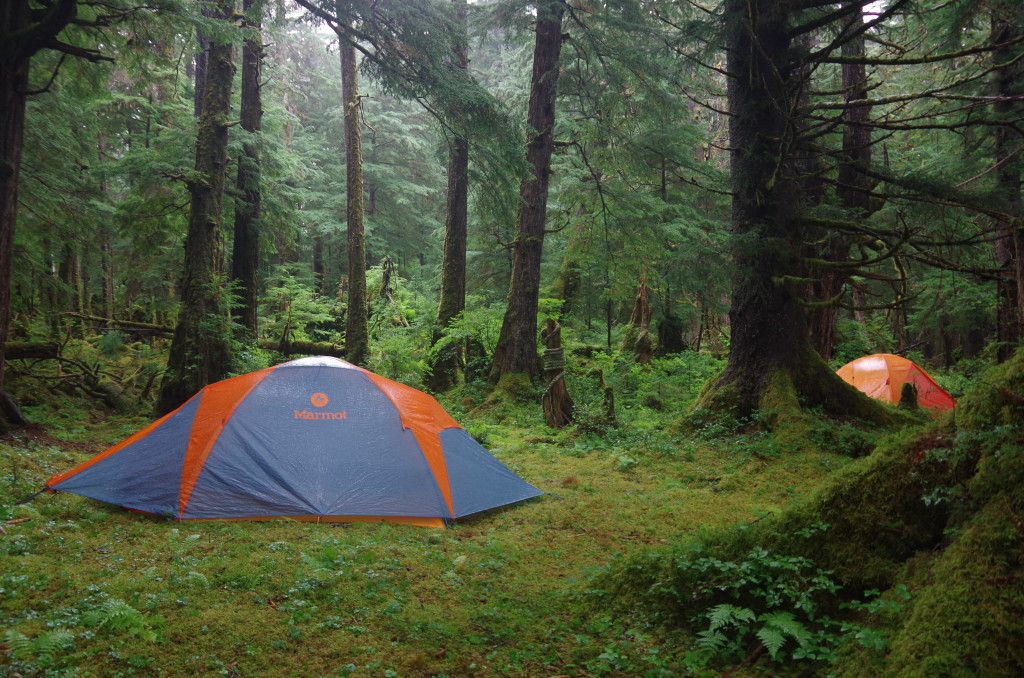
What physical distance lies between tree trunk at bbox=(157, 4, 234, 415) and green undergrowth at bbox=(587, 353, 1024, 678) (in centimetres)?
774

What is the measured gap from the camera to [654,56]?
401 inches

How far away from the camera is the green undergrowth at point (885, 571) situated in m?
2.13

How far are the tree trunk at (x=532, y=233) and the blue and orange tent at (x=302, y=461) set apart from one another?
16.8 ft

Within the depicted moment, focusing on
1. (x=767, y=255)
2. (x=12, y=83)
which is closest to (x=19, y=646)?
(x=12, y=83)

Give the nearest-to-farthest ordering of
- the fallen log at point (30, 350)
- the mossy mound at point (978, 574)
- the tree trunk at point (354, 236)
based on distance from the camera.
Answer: the mossy mound at point (978, 574) < the fallen log at point (30, 350) < the tree trunk at point (354, 236)

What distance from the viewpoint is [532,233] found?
11.2 m

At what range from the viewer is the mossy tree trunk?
Answer: 23.7ft

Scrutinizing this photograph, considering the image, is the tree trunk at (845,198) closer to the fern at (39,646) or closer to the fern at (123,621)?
the fern at (123,621)

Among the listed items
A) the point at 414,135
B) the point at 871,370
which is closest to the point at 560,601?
the point at 871,370

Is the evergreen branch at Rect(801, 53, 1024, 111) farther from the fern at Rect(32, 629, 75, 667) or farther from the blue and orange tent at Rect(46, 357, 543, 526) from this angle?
the fern at Rect(32, 629, 75, 667)

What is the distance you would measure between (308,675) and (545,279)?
14.8m

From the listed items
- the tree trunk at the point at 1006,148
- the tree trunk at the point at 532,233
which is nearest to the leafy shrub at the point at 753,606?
the tree trunk at the point at 1006,148

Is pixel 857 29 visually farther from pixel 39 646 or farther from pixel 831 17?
pixel 39 646

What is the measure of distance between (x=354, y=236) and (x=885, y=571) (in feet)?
41.1
